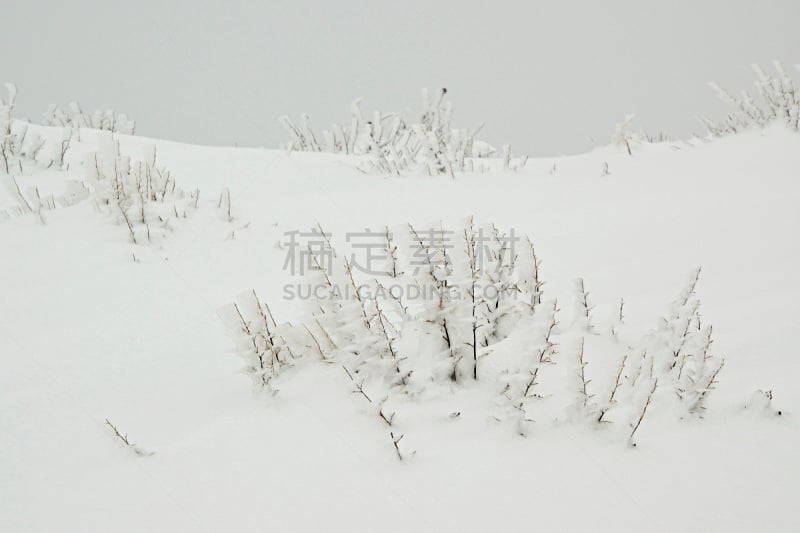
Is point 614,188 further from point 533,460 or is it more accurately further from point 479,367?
point 533,460

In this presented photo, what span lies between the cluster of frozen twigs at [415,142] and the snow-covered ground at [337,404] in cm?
105

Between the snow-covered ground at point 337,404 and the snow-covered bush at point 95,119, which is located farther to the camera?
the snow-covered bush at point 95,119

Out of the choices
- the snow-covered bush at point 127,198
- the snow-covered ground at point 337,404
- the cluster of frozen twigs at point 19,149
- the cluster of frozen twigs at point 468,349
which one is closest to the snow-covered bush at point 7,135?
the cluster of frozen twigs at point 19,149

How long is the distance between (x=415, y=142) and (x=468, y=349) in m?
4.19

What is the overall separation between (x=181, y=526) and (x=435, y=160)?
3.62 meters

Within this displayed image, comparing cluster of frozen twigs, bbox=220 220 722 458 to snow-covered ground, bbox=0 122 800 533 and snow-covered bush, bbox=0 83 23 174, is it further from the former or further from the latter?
snow-covered bush, bbox=0 83 23 174

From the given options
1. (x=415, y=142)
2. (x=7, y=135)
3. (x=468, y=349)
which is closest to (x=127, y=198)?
(x=7, y=135)

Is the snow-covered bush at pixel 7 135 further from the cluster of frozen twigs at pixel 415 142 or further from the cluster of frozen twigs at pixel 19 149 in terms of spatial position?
the cluster of frozen twigs at pixel 415 142

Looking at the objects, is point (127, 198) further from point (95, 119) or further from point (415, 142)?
point (95, 119)

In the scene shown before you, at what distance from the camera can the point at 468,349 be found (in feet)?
5.32

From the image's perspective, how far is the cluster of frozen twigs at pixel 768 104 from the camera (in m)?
4.36

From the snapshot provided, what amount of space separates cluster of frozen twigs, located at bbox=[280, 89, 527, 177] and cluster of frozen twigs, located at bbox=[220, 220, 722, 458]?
2.60 metres

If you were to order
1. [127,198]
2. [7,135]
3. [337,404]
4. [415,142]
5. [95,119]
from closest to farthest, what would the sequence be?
[337,404]
[127,198]
[7,135]
[415,142]
[95,119]

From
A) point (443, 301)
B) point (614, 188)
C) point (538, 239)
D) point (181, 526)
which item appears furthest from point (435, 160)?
point (181, 526)
